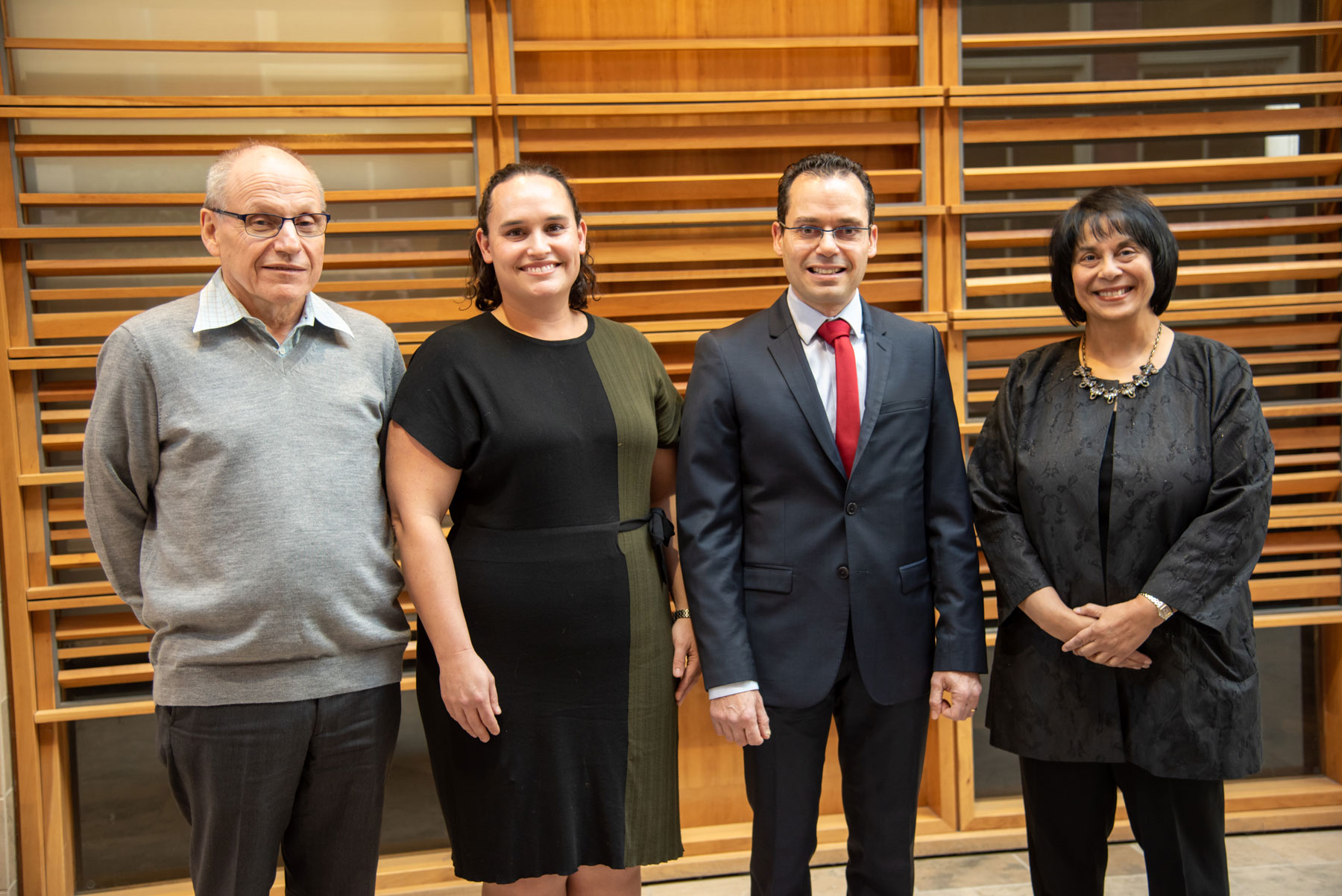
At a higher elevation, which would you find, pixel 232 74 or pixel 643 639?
pixel 232 74

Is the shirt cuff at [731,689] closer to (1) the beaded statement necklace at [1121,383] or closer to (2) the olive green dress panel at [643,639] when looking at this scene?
(2) the olive green dress panel at [643,639]

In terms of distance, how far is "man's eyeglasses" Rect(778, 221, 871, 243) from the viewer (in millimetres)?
1930

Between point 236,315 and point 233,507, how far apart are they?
0.36m

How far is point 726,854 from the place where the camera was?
2.95 meters

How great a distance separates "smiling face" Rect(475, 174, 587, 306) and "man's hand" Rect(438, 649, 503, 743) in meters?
0.73

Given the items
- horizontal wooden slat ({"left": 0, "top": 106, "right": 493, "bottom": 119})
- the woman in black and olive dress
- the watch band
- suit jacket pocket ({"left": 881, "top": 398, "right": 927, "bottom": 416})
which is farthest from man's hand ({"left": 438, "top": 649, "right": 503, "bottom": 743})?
horizontal wooden slat ({"left": 0, "top": 106, "right": 493, "bottom": 119})

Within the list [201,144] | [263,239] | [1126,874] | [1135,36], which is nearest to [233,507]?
[263,239]

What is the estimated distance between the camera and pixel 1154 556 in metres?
1.95

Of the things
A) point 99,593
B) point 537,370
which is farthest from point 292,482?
point 99,593

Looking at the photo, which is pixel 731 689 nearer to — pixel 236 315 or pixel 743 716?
pixel 743 716

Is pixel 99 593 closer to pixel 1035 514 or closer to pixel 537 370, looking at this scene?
pixel 537 370

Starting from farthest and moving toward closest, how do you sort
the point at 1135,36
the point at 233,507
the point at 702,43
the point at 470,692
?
1. the point at 1135,36
2. the point at 702,43
3. the point at 470,692
4. the point at 233,507

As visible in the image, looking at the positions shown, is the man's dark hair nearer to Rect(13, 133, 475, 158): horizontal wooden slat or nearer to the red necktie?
the red necktie

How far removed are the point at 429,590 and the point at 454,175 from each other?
1.46 m
